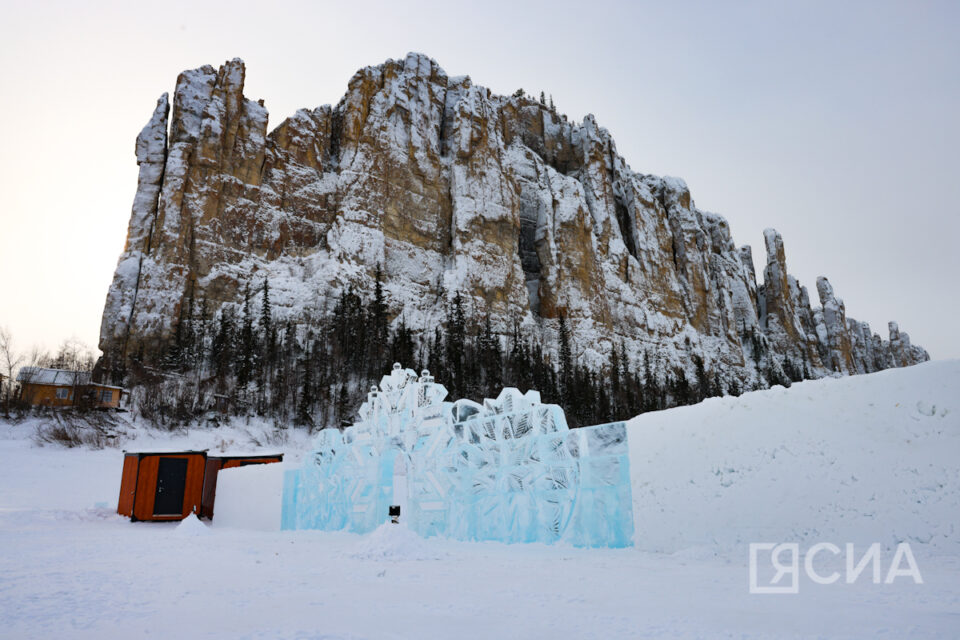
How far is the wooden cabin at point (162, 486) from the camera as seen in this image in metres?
19.4

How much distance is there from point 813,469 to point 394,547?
5.67 metres

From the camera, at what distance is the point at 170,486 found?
20.1m

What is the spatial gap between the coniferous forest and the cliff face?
6.51 feet

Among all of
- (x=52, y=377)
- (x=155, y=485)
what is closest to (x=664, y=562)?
(x=155, y=485)

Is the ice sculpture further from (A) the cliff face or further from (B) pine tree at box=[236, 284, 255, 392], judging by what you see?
(A) the cliff face

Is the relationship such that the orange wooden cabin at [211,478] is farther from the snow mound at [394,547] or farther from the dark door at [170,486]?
the snow mound at [394,547]

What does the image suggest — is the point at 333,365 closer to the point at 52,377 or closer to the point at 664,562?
the point at 52,377

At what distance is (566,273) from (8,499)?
54.1 metres

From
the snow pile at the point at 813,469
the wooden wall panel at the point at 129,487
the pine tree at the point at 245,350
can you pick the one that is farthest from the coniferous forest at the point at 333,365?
the snow pile at the point at 813,469

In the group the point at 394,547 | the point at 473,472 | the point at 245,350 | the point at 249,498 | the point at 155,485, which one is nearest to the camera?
the point at 394,547

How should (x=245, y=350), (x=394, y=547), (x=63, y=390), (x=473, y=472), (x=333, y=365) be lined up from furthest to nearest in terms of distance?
1. (x=333, y=365)
2. (x=245, y=350)
3. (x=63, y=390)
4. (x=473, y=472)
5. (x=394, y=547)

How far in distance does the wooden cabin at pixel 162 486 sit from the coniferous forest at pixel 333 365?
19904 mm

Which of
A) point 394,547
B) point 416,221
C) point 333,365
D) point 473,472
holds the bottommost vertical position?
point 394,547

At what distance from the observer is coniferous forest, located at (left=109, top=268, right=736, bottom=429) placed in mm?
44688
